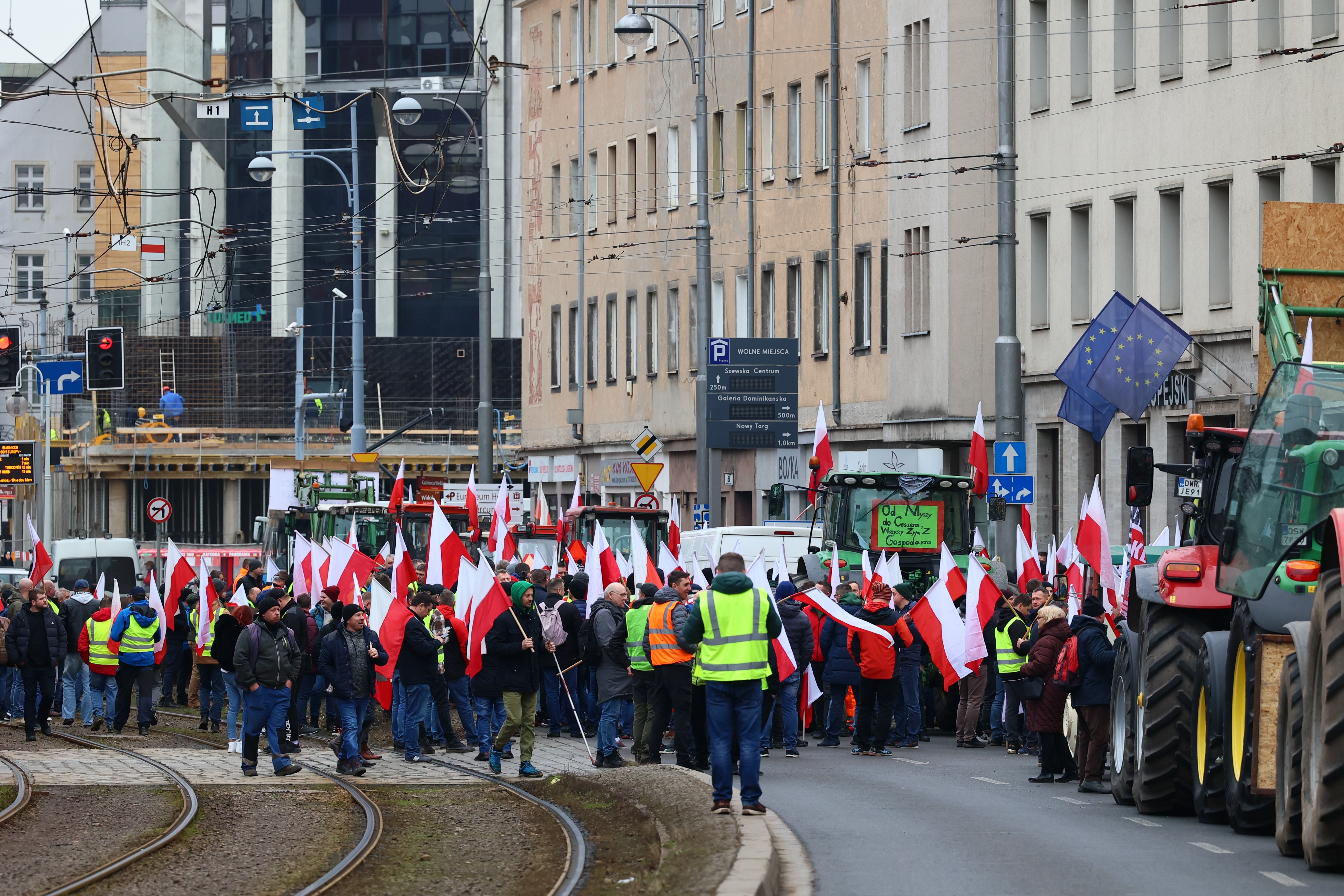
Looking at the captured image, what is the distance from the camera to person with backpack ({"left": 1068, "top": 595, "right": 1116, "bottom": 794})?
1834 cm

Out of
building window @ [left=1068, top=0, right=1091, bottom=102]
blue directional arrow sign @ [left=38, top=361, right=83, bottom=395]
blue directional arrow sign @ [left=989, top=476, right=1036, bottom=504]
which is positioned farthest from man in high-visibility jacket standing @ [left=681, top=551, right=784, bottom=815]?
blue directional arrow sign @ [left=38, top=361, right=83, bottom=395]

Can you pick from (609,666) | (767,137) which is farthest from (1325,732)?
(767,137)

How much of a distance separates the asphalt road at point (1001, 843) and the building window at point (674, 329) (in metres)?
34.8

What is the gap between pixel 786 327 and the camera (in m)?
49.9

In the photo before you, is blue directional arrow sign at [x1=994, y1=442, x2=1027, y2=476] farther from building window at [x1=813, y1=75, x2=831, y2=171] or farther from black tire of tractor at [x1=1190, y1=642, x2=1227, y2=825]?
building window at [x1=813, y1=75, x2=831, y2=171]

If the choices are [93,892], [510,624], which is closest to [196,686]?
[510,624]

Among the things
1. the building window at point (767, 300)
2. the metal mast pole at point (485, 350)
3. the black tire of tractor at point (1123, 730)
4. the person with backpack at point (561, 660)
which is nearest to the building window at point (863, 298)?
the building window at point (767, 300)

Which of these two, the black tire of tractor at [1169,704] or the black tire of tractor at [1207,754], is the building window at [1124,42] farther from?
the black tire of tractor at [1207,754]

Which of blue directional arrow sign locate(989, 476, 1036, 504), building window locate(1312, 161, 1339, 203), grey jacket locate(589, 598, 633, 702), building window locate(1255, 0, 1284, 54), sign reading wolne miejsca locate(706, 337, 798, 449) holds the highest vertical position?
building window locate(1255, 0, 1284, 54)

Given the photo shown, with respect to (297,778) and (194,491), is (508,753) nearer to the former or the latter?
(297,778)

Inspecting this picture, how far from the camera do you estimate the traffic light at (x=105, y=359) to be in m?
37.7

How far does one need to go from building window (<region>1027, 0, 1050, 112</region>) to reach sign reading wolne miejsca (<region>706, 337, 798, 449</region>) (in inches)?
226

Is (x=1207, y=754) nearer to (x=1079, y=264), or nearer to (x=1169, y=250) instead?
(x=1169, y=250)

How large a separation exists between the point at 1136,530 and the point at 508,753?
6660mm
